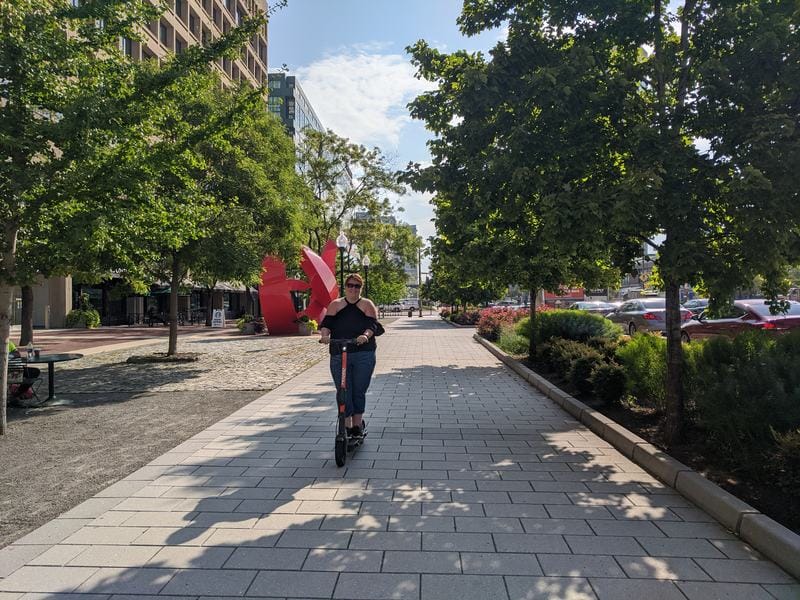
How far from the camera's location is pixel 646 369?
289 inches

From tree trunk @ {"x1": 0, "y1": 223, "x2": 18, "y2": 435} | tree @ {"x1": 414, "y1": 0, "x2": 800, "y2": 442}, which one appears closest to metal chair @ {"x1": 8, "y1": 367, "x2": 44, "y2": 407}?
tree trunk @ {"x1": 0, "y1": 223, "x2": 18, "y2": 435}

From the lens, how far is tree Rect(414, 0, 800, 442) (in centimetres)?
462

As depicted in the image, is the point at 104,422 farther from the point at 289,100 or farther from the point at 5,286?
the point at 289,100

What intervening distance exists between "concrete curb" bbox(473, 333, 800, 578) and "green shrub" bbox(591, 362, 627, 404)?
30 centimetres

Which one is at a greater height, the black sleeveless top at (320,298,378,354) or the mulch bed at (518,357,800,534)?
the black sleeveless top at (320,298,378,354)

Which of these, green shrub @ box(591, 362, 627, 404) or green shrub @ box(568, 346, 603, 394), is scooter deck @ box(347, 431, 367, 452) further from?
green shrub @ box(568, 346, 603, 394)

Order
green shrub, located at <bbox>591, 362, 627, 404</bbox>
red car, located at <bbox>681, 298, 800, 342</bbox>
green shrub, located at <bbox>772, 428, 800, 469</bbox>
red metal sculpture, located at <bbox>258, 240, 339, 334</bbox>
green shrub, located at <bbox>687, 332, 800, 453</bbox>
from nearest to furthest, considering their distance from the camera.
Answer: green shrub, located at <bbox>772, 428, 800, 469</bbox>
green shrub, located at <bbox>687, 332, 800, 453</bbox>
green shrub, located at <bbox>591, 362, 627, 404</bbox>
red car, located at <bbox>681, 298, 800, 342</bbox>
red metal sculpture, located at <bbox>258, 240, 339, 334</bbox>

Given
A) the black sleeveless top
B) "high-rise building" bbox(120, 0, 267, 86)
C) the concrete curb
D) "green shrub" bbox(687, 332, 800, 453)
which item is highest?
"high-rise building" bbox(120, 0, 267, 86)

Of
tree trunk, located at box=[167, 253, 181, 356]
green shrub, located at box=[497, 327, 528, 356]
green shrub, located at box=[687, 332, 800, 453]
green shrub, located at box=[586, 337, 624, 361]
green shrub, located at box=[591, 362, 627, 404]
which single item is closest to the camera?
green shrub, located at box=[687, 332, 800, 453]

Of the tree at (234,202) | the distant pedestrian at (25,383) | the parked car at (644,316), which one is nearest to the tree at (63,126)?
the distant pedestrian at (25,383)

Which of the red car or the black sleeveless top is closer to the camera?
the black sleeveless top

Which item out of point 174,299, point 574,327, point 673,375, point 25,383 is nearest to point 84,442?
point 25,383

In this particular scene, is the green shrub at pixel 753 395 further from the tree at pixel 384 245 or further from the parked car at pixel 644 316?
the tree at pixel 384 245

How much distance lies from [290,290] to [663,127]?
68.7 ft
